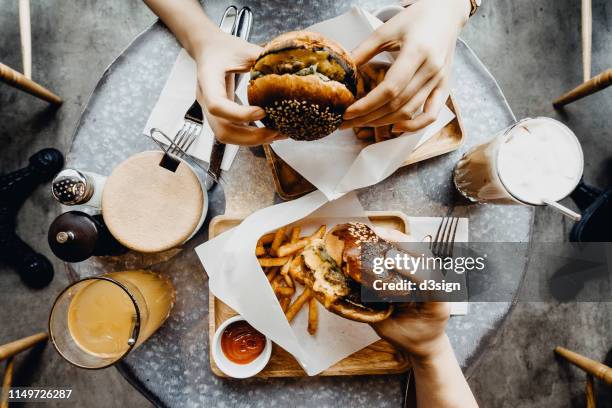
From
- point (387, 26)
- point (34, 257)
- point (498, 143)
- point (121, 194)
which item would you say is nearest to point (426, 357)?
point (498, 143)

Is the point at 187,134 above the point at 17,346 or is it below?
above

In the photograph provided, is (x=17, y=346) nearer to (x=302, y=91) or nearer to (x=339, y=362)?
(x=339, y=362)

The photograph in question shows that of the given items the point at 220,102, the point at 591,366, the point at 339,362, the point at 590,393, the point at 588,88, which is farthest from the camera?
the point at 588,88

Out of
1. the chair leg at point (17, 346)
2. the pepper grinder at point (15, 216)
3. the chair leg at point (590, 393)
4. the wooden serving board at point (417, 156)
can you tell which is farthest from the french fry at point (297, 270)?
the pepper grinder at point (15, 216)

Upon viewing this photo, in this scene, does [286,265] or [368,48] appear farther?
[286,265]

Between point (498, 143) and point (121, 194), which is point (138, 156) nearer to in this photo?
point (121, 194)

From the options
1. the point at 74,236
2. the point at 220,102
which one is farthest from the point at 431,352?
the point at 74,236
